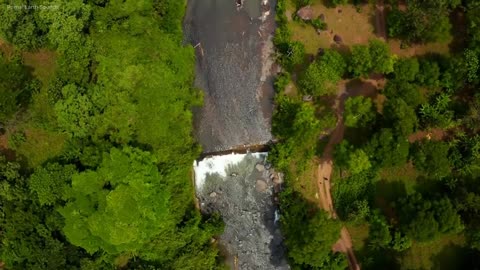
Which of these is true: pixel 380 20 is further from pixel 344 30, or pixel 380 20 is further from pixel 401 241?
pixel 401 241

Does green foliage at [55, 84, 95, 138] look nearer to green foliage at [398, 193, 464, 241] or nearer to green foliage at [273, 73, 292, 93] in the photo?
green foliage at [273, 73, 292, 93]

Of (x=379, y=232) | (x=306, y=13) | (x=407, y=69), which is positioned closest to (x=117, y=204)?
(x=379, y=232)

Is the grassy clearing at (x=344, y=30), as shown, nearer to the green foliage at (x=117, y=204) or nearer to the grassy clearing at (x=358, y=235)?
the grassy clearing at (x=358, y=235)

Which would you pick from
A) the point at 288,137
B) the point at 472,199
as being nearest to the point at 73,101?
the point at 288,137

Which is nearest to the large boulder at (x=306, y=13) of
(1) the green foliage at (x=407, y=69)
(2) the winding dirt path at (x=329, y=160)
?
(2) the winding dirt path at (x=329, y=160)

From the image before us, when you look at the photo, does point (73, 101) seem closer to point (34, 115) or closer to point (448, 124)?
point (34, 115)
